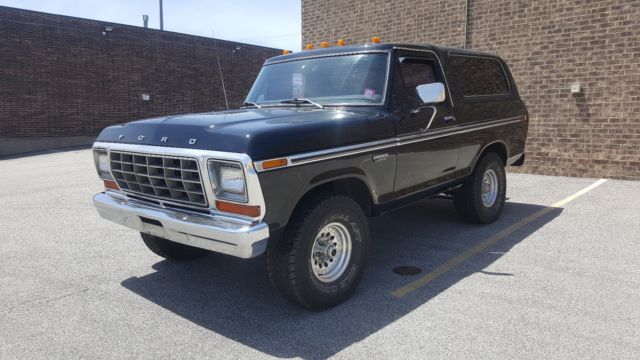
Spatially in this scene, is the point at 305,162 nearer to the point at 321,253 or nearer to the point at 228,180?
the point at 228,180

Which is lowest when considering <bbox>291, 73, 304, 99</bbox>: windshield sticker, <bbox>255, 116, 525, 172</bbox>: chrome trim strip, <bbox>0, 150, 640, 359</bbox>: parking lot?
<bbox>0, 150, 640, 359</bbox>: parking lot

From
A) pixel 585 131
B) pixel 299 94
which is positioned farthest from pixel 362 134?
pixel 585 131

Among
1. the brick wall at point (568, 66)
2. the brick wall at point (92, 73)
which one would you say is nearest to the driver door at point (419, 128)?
the brick wall at point (568, 66)

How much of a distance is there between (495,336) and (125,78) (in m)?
22.2

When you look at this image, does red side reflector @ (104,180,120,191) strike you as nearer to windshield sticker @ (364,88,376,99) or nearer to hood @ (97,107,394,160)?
hood @ (97,107,394,160)

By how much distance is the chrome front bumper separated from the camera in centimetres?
306

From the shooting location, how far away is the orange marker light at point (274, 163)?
10.1 feet

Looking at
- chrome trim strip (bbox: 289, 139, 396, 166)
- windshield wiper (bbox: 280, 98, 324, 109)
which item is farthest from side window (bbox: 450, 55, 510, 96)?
windshield wiper (bbox: 280, 98, 324, 109)

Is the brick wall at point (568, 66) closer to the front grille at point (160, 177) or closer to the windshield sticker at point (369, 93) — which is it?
the windshield sticker at point (369, 93)

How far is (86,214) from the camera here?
7039mm

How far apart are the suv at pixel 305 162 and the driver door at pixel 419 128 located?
0.01m

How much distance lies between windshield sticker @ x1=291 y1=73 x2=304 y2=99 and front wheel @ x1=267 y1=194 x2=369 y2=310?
1.36 m

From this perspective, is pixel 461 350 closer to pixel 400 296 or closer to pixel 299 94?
pixel 400 296

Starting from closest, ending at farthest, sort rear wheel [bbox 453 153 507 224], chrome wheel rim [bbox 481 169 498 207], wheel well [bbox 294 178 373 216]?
wheel well [bbox 294 178 373 216], rear wheel [bbox 453 153 507 224], chrome wheel rim [bbox 481 169 498 207]
